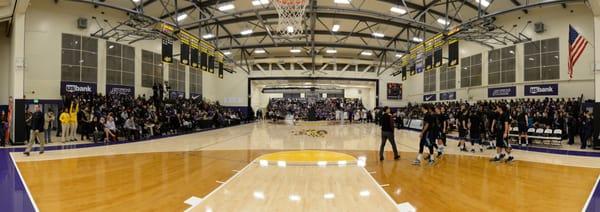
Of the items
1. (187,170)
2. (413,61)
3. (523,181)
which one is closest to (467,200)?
(523,181)

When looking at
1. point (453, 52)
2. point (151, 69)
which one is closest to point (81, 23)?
point (151, 69)

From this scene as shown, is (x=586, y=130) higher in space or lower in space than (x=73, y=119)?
lower

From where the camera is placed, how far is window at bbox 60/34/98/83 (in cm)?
1653

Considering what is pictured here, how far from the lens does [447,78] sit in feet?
83.7

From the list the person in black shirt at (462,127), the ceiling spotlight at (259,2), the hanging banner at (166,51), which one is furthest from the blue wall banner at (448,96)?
the hanging banner at (166,51)

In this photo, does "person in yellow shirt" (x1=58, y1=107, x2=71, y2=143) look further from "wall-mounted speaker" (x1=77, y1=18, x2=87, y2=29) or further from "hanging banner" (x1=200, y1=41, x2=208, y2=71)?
"wall-mounted speaker" (x1=77, y1=18, x2=87, y2=29)

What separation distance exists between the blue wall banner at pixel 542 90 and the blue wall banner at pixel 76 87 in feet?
79.0

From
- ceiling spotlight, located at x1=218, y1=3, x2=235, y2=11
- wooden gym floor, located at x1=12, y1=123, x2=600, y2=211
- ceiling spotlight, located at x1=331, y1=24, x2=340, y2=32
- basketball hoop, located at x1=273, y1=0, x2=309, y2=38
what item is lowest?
wooden gym floor, located at x1=12, y1=123, x2=600, y2=211

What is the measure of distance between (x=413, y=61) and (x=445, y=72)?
7.63 metres

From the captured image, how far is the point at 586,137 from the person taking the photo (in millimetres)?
11242

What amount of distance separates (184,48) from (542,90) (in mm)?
18632

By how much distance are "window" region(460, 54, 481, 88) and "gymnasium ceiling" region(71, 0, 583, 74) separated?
3425mm

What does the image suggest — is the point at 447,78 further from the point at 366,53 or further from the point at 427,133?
the point at 427,133

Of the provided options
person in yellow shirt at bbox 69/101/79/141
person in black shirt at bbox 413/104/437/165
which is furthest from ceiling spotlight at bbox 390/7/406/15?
person in yellow shirt at bbox 69/101/79/141
